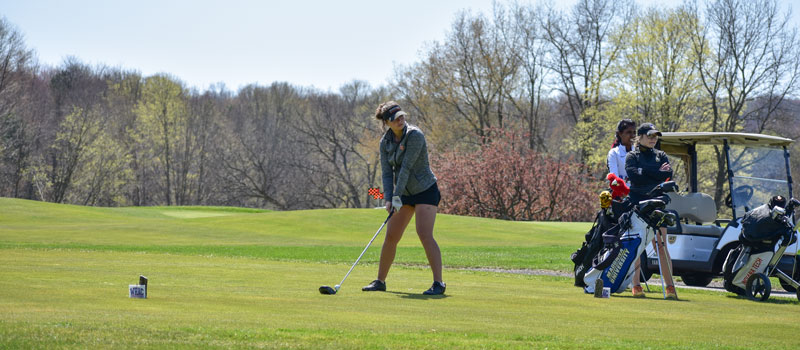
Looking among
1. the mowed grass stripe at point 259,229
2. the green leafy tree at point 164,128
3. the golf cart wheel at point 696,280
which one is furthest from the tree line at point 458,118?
the golf cart wheel at point 696,280

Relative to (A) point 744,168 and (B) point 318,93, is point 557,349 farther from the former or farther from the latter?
(B) point 318,93

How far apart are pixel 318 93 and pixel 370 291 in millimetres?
84209

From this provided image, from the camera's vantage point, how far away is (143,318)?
6.32 metres

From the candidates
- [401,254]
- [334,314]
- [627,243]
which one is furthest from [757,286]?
[401,254]

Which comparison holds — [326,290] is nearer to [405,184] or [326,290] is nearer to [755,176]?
[405,184]

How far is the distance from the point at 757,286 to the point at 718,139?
351 centimetres

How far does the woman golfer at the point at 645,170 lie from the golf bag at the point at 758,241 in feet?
3.53

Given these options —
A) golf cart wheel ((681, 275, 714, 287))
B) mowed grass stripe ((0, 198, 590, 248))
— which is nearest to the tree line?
mowed grass stripe ((0, 198, 590, 248))

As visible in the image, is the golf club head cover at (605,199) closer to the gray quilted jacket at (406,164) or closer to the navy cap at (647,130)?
the navy cap at (647,130)

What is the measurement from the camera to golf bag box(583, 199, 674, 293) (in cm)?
1021

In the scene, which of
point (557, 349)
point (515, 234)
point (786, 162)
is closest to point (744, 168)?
point (786, 162)

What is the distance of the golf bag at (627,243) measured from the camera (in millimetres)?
10211

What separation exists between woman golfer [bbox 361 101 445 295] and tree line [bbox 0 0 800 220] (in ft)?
106

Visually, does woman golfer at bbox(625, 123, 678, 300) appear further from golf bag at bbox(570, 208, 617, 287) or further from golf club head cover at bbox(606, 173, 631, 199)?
golf bag at bbox(570, 208, 617, 287)
